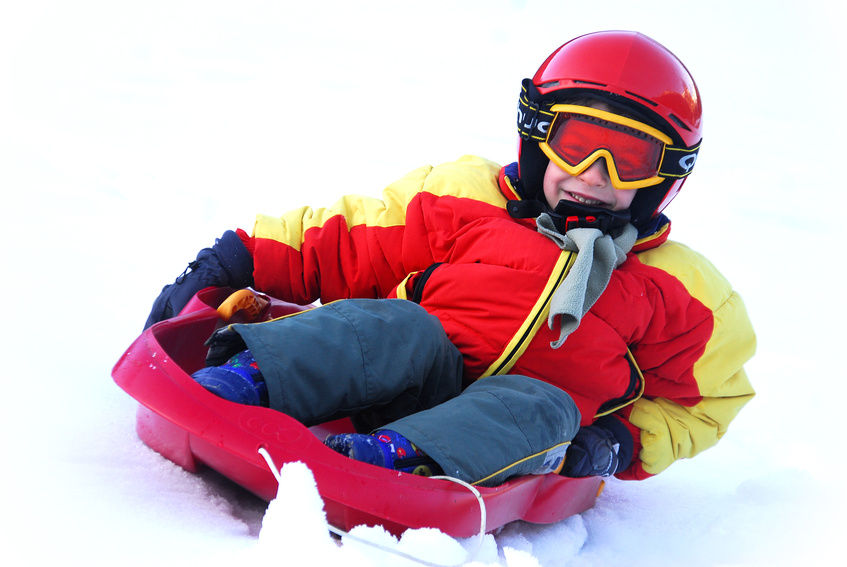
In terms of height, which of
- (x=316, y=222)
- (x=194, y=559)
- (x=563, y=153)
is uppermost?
(x=563, y=153)

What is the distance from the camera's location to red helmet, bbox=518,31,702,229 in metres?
1.78

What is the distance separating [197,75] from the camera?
5.22 metres

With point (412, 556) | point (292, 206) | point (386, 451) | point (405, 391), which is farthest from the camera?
point (292, 206)

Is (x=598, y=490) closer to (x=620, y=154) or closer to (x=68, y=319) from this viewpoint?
(x=620, y=154)

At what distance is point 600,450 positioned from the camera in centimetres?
167

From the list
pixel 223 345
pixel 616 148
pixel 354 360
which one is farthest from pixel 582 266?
pixel 223 345

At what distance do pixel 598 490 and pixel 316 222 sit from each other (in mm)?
965

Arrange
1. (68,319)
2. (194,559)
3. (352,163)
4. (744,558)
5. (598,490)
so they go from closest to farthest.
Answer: (194,559)
(744,558)
(598,490)
(68,319)
(352,163)

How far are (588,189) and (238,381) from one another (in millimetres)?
990

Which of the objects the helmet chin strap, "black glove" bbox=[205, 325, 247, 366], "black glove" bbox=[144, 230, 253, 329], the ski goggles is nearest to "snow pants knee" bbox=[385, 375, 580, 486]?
"black glove" bbox=[205, 325, 247, 366]

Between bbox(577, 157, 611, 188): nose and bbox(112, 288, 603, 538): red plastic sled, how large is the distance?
2.64 feet

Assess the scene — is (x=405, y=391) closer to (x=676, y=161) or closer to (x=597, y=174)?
(x=597, y=174)

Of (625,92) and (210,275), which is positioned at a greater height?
(625,92)

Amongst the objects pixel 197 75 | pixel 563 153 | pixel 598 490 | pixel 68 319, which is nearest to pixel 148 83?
pixel 197 75
